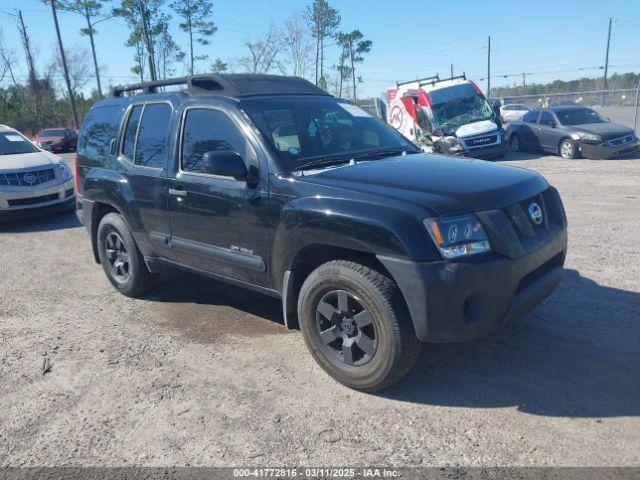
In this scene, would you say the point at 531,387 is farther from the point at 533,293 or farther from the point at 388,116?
the point at 388,116

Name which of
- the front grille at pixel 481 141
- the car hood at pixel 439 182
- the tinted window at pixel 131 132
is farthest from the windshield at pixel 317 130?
the front grille at pixel 481 141

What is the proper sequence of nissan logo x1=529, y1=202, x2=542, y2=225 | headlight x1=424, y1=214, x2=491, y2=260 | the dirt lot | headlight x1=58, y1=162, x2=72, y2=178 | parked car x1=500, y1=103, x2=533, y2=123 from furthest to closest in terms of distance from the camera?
parked car x1=500, y1=103, x2=533, y2=123 → headlight x1=58, y1=162, x2=72, y2=178 → nissan logo x1=529, y1=202, x2=542, y2=225 → headlight x1=424, y1=214, x2=491, y2=260 → the dirt lot

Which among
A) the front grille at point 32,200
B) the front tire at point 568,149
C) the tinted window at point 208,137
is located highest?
the tinted window at point 208,137

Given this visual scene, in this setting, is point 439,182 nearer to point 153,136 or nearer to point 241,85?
point 241,85

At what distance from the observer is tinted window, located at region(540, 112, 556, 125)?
1664 cm

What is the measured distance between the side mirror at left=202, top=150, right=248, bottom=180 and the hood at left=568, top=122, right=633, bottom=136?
1403 centimetres

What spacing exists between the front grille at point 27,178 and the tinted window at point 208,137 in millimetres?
6104

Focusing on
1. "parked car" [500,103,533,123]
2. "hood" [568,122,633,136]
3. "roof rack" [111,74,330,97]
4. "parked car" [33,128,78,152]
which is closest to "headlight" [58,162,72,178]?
"roof rack" [111,74,330,97]

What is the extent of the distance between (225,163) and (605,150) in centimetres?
1398

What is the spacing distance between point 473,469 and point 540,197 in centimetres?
190

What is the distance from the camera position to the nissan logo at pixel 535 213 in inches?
143

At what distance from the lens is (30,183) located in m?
9.47

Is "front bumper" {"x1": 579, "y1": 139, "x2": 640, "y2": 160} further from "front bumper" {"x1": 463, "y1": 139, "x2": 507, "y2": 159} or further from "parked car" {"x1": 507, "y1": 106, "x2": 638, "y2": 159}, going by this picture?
"front bumper" {"x1": 463, "y1": 139, "x2": 507, "y2": 159}

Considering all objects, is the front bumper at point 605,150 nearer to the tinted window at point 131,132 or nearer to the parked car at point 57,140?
the tinted window at point 131,132
